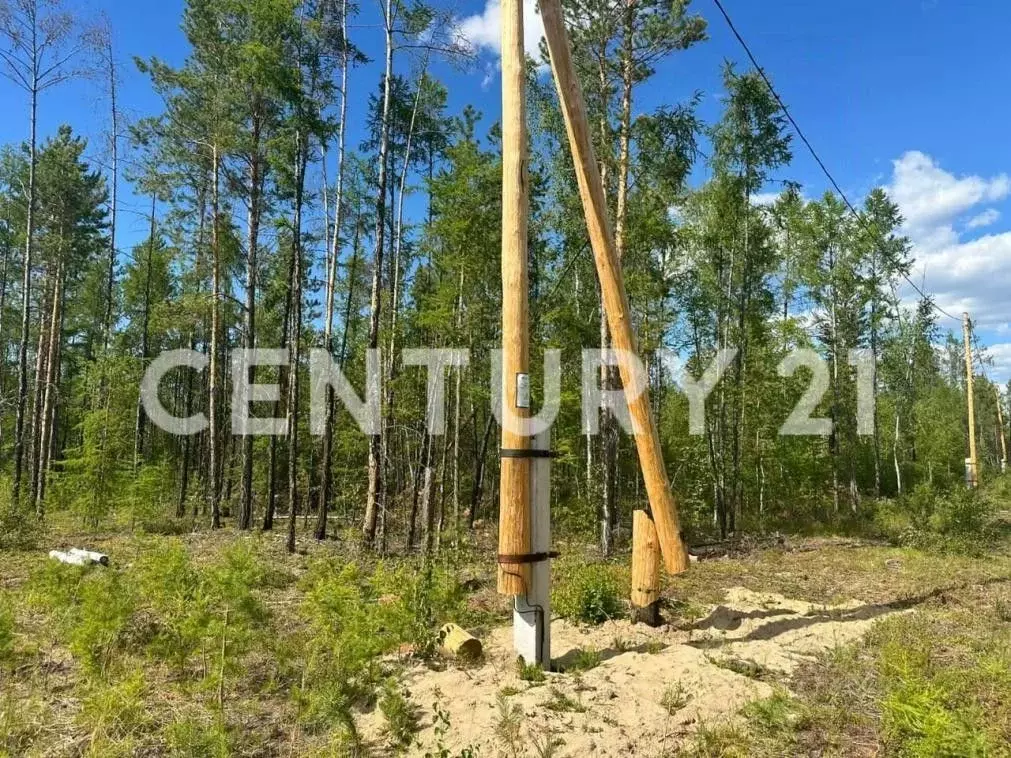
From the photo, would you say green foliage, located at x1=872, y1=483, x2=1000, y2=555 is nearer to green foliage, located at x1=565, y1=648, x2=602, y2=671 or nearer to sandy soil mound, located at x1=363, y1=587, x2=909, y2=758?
sandy soil mound, located at x1=363, y1=587, x2=909, y2=758

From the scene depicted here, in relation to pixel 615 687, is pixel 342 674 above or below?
above

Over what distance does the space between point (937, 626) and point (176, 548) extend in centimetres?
668

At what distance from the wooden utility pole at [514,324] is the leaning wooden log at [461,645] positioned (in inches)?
30.2

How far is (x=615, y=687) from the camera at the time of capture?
12.8ft

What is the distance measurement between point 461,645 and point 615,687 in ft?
4.00

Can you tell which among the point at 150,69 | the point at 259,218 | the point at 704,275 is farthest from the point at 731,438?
the point at 150,69

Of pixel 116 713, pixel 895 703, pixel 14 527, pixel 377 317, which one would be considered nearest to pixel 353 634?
pixel 116 713

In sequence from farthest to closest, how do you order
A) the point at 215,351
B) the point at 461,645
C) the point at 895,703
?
the point at 215,351
the point at 461,645
the point at 895,703

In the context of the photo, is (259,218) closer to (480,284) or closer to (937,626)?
(480,284)

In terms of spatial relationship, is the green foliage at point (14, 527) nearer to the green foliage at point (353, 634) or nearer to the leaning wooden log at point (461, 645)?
the green foliage at point (353, 634)

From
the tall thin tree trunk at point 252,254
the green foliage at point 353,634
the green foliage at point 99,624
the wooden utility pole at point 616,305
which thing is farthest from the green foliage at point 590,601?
the tall thin tree trunk at point 252,254

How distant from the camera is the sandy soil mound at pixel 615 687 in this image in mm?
3262

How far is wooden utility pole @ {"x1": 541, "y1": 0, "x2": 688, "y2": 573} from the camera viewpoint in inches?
179

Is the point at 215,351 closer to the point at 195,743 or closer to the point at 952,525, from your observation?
the point at 195,743
